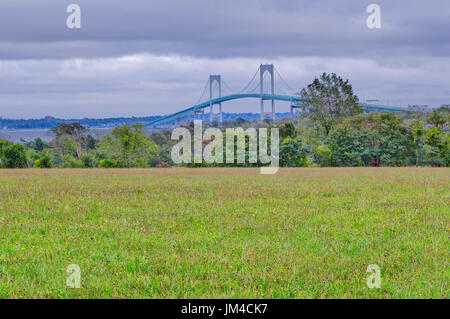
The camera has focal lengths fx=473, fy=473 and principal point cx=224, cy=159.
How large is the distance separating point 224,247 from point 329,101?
76144 mm

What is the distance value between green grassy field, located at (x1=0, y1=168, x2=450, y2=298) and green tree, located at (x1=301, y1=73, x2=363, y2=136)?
65.6 metres

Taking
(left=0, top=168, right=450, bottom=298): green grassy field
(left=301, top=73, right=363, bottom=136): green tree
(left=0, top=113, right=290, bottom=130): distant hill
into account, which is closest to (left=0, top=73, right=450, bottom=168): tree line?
(left=301, top=73, right=363, bottom=136): green tree

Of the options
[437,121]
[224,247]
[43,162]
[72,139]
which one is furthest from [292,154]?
[224,247]

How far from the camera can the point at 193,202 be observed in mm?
14258

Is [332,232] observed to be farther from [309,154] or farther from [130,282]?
[309,154]

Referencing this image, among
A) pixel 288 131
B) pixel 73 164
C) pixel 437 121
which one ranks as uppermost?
pixel 437 121

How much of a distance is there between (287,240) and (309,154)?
58.8 metres

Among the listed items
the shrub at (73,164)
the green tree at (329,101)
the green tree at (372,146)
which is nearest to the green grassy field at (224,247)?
the green tree at (372,146)

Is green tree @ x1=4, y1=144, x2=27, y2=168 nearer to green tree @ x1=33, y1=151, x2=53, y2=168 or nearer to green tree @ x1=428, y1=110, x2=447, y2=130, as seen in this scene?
green tree @ x1=33, y1=151, x2=53, y2=168

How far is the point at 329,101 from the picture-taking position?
81.4 m

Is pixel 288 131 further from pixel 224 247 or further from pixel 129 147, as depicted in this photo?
pixel 224 247

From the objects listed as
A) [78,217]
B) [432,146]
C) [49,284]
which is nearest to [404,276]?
[49,284]

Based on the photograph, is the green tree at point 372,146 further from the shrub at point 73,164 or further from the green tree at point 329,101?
the shrub at point 73,164

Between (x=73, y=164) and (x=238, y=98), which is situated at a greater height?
(x=238, y=98)
